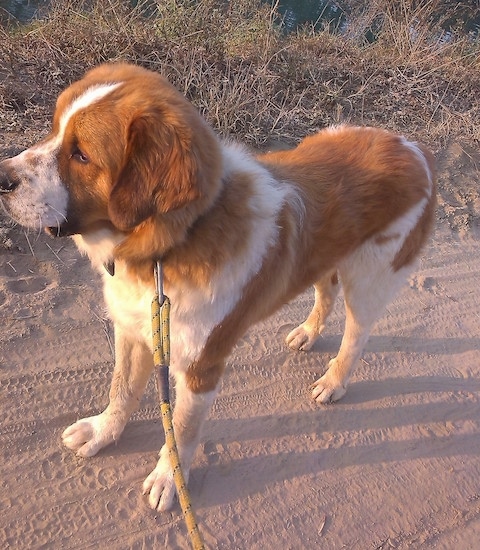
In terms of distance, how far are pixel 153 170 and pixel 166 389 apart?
29.6 inches

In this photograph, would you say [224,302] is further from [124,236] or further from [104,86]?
[104,86]

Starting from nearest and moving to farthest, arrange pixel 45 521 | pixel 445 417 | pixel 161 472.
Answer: pixel 45 521 < pixel 161 472 < pixel 445 417

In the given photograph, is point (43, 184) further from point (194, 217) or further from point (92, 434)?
point (92, 434)

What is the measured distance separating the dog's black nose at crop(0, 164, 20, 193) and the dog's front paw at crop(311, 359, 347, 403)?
220 centimetres

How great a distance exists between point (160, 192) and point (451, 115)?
5219 mm

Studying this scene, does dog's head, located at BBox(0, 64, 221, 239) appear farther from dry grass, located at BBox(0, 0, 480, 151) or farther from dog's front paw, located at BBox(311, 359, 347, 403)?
dry grass, located at BBox(0, 0, 480, 151)

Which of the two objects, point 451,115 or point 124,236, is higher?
point 124,236

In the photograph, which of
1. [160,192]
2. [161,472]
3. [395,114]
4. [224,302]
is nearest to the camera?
[160,192]

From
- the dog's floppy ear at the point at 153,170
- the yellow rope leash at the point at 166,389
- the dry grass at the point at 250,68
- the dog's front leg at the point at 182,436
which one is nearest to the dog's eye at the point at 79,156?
the dog's floppy ear at the point at 153,170

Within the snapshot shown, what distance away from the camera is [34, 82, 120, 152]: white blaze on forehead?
1.92m

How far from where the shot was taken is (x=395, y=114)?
6.02 metres

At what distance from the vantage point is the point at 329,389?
133 inches

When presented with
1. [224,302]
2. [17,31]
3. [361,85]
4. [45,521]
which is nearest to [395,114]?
[361,85]

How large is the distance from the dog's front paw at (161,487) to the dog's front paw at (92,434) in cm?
29
